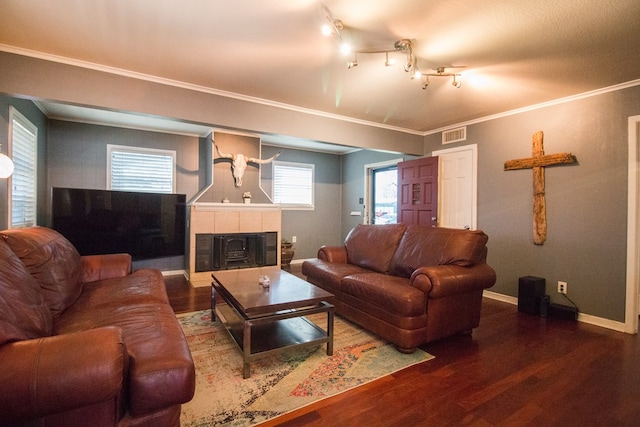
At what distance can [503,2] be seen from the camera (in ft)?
6.22

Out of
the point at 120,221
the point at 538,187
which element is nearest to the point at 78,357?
the point at 120,221

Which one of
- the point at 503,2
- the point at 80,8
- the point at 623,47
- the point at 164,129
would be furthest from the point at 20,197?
the point at 623,47

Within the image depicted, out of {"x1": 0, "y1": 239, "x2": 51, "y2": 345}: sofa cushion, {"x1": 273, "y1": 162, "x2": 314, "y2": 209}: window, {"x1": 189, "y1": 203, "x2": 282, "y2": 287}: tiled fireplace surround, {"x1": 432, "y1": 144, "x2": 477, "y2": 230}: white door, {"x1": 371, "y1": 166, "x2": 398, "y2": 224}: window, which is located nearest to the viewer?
{"x1": 0, "y1": 239, "x2": 51, "y2": 345}: sofa cushion

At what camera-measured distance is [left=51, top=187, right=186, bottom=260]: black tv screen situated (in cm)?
350

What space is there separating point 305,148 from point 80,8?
461 cm

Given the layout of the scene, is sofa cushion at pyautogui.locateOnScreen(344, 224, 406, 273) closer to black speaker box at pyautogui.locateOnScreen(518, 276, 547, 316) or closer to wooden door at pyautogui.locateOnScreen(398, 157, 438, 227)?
wooden door at pyautogui.locateOnScreen(398, 157, 438, 227)

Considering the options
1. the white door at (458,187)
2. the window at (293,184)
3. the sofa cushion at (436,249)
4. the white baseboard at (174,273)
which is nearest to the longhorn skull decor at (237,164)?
the window at (293,184)

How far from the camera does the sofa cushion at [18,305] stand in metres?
1.22

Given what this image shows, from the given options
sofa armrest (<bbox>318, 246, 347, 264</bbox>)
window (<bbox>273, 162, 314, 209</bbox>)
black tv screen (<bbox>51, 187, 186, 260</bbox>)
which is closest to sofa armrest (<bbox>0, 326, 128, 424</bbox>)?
sofa armrest (<bbox>318, 246, 347, 264</bbox>)

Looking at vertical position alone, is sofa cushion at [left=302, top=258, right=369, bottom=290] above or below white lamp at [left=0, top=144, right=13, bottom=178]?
below

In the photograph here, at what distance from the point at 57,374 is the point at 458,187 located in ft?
15.3

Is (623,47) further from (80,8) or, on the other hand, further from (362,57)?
(80,8)

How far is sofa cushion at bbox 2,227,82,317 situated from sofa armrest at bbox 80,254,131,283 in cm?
35

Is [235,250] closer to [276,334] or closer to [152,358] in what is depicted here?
[276,334]
